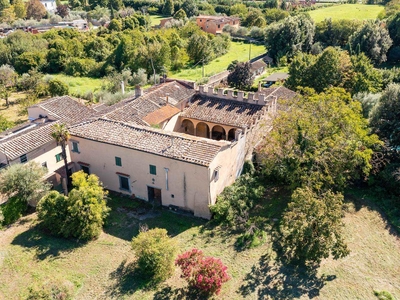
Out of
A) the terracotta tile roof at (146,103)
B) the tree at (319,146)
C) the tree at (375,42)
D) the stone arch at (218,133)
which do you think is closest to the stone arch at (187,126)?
the stone arch at (218,133)

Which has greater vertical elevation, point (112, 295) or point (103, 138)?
point (103, 138)

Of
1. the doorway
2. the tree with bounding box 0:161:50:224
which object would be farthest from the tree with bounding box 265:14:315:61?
the tree with bounding box 0:161:50:224

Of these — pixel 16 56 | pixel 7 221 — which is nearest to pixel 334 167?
pixel 7 221

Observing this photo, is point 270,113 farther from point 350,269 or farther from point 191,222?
point 350,269

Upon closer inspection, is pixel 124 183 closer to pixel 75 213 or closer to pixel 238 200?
pixel 75 213

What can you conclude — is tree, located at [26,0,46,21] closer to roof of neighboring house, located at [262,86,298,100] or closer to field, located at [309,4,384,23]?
field, located at [309,4,384,23]

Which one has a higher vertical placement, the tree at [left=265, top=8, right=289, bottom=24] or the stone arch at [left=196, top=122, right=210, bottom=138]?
the tree at [left=265, top=8, right=289, bottom=24]

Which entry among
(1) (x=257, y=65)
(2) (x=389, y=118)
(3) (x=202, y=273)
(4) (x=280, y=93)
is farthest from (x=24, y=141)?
(1) (x=257, y=65)
